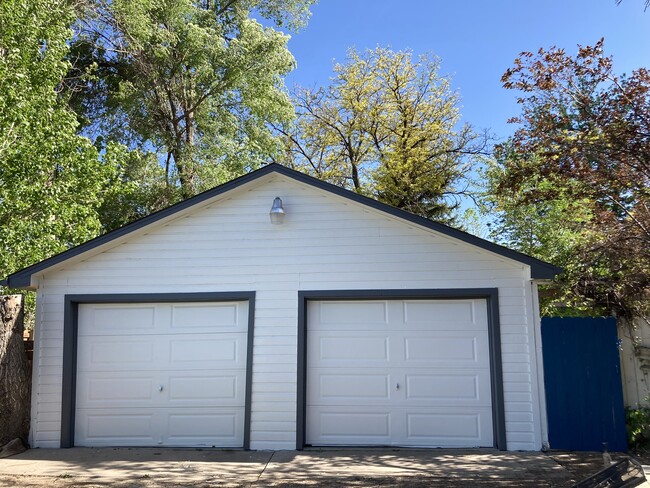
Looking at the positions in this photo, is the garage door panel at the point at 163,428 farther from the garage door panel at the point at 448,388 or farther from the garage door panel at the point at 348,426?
the garage door panel at the point at 448,388

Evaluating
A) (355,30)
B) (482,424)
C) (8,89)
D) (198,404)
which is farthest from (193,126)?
(482,424)

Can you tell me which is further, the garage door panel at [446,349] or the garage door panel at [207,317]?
the garage door panel at [207,317]

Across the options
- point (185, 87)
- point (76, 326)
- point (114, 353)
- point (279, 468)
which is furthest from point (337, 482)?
point (185, 87)

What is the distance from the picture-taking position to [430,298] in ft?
27.2

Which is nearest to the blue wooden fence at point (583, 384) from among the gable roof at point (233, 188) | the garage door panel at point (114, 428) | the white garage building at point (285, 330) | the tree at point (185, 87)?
the white garage building at point (285, 330)

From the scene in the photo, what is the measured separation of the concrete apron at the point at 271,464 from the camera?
6.63 metres

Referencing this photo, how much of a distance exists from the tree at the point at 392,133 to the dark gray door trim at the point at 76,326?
42.3ft

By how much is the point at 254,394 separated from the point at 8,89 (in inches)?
283

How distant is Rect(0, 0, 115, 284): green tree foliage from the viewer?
10570mm

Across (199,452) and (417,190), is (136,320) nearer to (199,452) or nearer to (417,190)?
(199,452)

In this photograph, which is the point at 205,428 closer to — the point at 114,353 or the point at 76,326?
the point at 114,353

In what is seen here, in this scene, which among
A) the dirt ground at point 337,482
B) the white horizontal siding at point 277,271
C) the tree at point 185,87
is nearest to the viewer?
the dirt ground at point 337,482

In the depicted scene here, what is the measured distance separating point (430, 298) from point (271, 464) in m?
3.16

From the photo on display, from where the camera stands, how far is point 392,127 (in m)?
21.7
